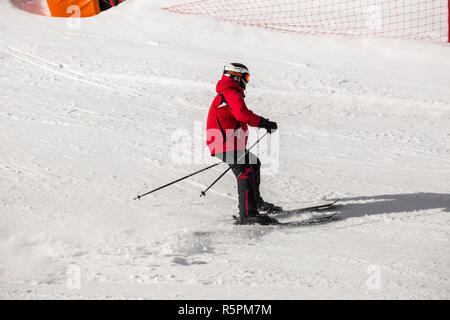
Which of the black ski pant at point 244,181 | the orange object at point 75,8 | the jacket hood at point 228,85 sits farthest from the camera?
the orange object at point 75,8

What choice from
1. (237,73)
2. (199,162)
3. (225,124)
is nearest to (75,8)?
(199,162)

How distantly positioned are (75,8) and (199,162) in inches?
221

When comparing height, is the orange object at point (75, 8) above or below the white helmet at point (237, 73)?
above

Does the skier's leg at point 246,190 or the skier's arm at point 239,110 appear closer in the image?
the skier's arm at point 239,110

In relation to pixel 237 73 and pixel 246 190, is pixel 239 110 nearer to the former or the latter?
pixel 237 73

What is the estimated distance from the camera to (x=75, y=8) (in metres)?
11.1

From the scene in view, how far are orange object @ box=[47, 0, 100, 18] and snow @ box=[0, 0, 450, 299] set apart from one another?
11.9 inches

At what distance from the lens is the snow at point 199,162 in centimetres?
446

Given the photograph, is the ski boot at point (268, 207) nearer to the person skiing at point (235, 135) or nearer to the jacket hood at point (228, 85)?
the person skiing at point (235, 135)

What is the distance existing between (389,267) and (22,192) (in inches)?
144

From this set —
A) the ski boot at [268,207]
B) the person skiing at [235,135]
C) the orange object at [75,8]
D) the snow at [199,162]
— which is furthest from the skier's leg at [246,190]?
the orange object at [75,8]

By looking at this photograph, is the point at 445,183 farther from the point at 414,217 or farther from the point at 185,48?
the point at 185,48

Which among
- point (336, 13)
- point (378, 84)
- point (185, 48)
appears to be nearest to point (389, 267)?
point (378, 84)

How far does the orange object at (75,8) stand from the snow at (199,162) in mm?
303
